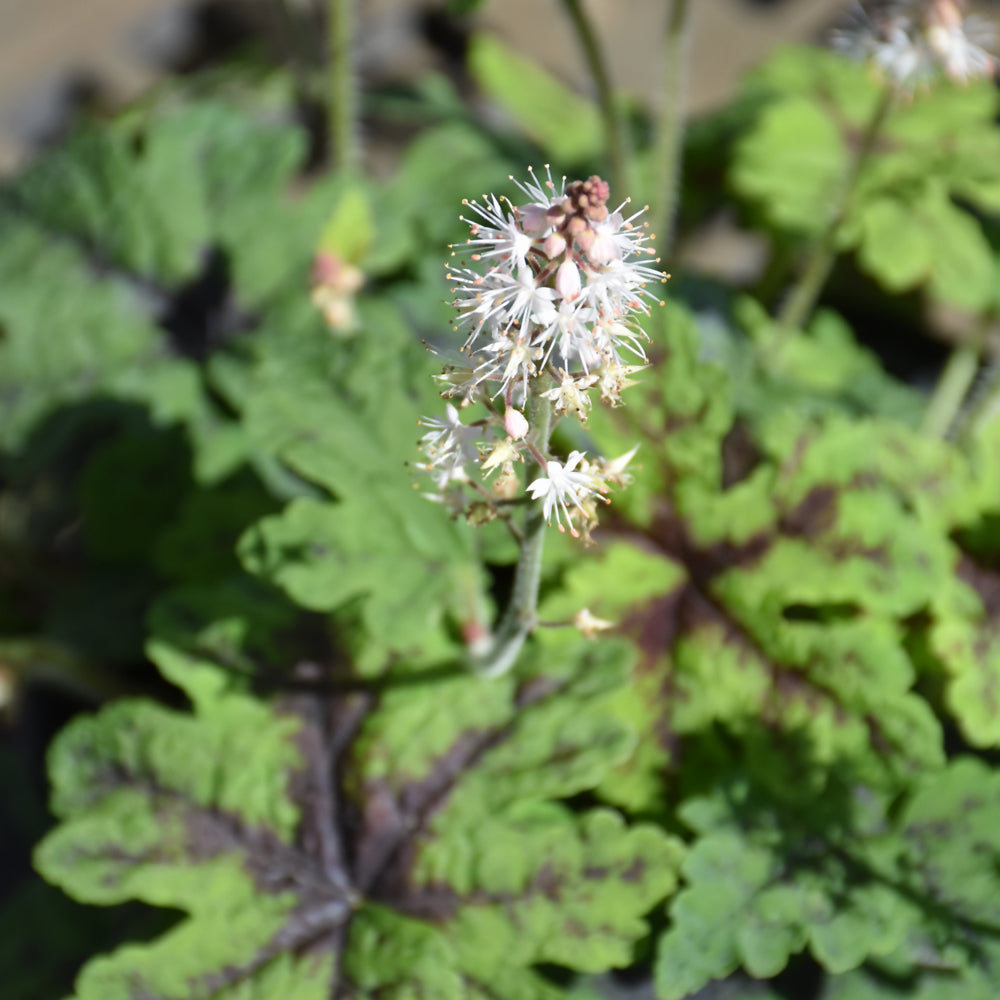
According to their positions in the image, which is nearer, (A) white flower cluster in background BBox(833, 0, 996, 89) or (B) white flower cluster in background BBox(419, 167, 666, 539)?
(B) white flower cluster in background BBox(419, 167, 666, 539)

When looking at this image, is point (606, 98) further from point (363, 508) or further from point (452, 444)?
point (452, 444)

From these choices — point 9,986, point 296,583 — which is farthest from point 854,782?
point 9,986

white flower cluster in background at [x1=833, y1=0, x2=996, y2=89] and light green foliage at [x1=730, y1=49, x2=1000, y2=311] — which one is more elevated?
white flower cluster in background at [x1=833, y1=0, x2=996, y2=89]

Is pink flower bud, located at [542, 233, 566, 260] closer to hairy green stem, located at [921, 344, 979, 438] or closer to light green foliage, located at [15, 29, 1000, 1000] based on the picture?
light green foliage, located at [15, 29, 1000, 1000]

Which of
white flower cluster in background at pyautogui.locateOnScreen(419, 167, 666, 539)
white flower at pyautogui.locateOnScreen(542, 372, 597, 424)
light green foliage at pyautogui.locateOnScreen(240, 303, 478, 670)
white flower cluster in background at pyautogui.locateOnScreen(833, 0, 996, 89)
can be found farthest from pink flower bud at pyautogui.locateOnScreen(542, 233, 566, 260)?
white flower cluster in background at pyautogui.locateOnScreen(833, 0, 996, 89)

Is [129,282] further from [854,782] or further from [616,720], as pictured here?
[854,782]

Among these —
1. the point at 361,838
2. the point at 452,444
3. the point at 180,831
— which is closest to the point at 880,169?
the point at 452,444
